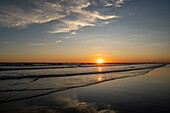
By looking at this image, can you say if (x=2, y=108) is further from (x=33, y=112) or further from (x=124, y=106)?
(x=124, y=106)

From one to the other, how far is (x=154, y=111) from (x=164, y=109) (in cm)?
57

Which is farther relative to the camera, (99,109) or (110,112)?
(99,109)

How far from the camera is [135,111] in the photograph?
16.9 feet

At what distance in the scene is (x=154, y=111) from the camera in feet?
16.8

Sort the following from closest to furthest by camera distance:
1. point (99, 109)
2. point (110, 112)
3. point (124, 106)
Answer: point (110, 112) < point (99, 109) < point (124, 106)

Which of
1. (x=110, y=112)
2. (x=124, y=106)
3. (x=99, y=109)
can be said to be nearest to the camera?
(x=110, y=112)

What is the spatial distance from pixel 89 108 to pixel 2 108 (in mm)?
3909

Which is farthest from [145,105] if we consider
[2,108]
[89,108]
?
[2,108]

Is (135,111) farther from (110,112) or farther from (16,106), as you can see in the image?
(16,106)

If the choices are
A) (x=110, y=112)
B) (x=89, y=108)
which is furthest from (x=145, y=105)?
(x=89, y=108)

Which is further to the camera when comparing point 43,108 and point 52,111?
point 43,108

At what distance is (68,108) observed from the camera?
5.59 m

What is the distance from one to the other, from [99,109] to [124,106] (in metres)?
1.27

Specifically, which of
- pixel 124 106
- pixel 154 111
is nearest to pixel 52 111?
pixel 124 106
